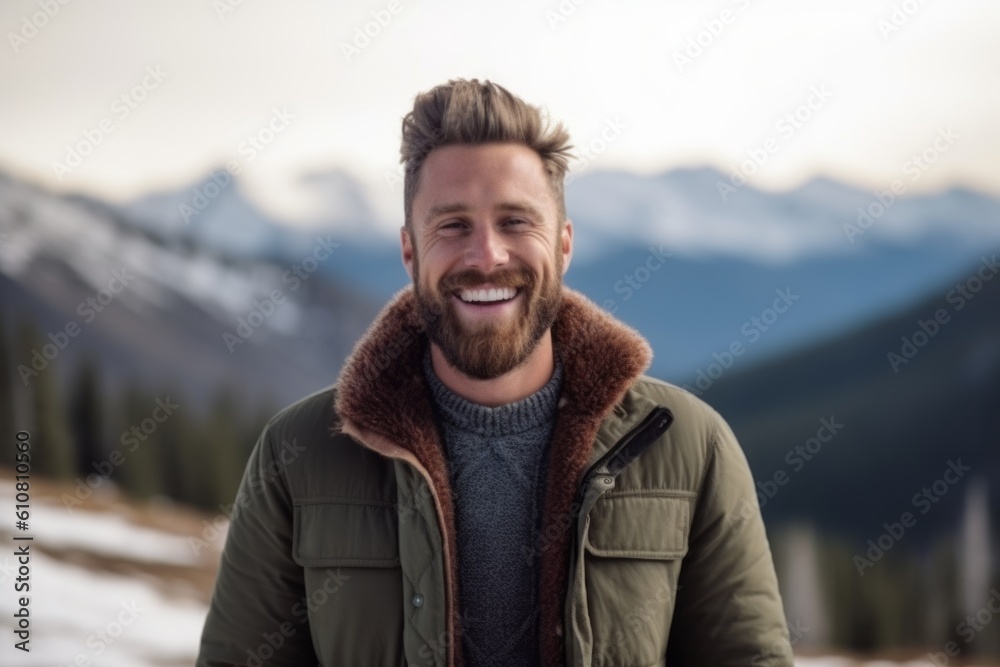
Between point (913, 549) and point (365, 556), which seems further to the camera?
point (913, 549)

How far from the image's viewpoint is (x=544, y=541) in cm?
137

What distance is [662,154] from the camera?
148 inches

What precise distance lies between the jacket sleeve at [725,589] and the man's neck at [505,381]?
0.91ft

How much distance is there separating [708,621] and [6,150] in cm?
325

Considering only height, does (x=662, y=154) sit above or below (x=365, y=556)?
above

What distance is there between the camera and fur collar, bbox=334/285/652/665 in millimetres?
1351

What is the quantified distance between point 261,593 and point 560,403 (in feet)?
1.71

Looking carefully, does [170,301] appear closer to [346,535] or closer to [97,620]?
[97,620]

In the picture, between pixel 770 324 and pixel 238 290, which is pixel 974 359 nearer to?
pixel 770 324

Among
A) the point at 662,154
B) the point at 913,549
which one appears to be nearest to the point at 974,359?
the point at 913,549

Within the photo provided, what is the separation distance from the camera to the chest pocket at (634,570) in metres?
1.35

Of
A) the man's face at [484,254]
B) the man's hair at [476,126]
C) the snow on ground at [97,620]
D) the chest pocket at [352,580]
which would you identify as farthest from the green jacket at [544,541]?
the snow on ground at [97,620]

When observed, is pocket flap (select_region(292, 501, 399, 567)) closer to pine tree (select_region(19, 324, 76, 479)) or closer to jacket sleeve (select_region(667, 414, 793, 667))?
jacket sleeve (select_region(667, 414, 793, 667))

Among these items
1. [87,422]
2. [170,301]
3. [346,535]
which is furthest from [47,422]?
[346,535]
